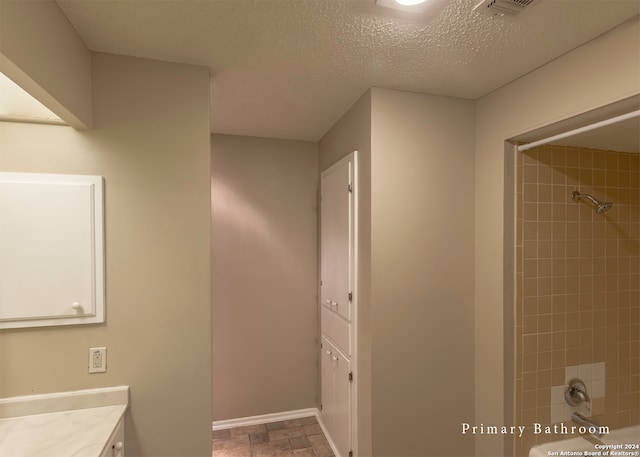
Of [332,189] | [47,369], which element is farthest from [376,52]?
[47,369]

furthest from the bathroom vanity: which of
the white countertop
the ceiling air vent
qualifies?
the ceiling air vent

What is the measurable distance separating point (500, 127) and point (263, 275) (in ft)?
6.96

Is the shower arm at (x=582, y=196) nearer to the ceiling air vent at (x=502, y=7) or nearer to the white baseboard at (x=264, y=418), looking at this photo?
the ceiling air vent at (x=502, y=7)

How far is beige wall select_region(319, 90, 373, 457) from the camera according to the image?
1873mm

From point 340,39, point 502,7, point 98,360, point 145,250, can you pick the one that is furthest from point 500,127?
point 98,360

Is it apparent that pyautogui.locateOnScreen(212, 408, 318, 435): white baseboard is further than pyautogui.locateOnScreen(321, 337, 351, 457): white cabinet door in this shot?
Yes

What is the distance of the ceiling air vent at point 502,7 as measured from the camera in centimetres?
115

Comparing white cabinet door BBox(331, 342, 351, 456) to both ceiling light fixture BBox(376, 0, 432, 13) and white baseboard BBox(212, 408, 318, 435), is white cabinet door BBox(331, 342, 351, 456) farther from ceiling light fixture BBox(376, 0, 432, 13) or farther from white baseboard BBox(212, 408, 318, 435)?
ceiling light fixture BBox(376, 0, 432, 13)

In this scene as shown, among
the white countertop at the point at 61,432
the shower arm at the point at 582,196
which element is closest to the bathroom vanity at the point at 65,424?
the white countertop at the point at 61,432

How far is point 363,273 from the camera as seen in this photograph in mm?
1962

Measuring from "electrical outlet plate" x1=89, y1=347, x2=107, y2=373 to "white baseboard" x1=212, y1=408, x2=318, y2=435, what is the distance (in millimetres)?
1668

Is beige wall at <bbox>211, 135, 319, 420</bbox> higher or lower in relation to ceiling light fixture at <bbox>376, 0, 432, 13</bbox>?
lower

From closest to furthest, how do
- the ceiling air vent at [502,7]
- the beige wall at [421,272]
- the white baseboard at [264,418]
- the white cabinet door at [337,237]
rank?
the ceiling air vent at [502,7] < the beige wall at [421,272] < the white cabinet door at [337,237] < the white baseboard at [264,418]

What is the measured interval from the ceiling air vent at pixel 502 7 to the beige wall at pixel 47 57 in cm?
150
